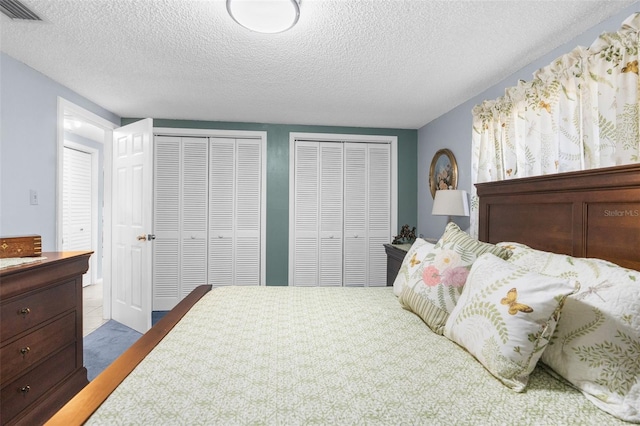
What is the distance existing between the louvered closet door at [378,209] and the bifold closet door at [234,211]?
1.49m

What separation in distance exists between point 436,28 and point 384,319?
1715 mm

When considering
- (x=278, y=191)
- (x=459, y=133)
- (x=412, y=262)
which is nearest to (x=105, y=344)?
(x=278, y=191)

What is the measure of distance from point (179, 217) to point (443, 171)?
129 inches

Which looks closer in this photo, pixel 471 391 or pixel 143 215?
pixel 471 391

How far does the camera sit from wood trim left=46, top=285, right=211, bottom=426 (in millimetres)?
833

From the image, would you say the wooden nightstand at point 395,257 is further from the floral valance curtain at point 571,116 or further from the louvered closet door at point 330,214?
the floral valance curtain at point 571,116

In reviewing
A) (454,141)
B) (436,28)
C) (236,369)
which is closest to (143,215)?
(236,369)

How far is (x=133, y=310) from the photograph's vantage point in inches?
128

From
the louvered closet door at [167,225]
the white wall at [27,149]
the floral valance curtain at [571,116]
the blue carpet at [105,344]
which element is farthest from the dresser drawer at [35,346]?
the floral valance curtain at [571,116]

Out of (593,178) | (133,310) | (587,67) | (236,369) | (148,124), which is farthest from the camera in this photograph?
(133,310)

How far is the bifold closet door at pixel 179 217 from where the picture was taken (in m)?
3.94

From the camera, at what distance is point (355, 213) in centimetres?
424

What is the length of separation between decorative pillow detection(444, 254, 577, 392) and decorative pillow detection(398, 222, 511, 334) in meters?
0.23

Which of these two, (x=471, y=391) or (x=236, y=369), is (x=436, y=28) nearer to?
(x=471, y=391)
